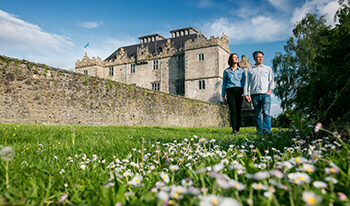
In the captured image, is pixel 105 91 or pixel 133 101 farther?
pixel 133 101

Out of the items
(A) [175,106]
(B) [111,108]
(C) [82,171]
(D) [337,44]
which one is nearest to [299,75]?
(A) [175,106]

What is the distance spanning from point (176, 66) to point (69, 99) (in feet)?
74.1

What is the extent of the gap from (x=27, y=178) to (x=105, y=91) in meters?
12.0

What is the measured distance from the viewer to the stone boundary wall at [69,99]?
32.8ft

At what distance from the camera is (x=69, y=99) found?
11.9 metres

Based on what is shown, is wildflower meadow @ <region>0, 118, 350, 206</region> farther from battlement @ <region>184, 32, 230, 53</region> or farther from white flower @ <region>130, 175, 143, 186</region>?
battlement @ <region>184, 32, 230, 53</region>

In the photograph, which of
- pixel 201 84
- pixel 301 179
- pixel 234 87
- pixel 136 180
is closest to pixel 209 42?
pixel 201 84

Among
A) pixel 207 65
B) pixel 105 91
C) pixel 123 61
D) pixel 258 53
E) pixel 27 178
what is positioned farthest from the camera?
pixel 123 61

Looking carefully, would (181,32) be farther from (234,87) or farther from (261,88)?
(261,88)

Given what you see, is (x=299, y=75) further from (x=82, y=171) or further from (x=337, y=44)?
(x=82, y=171)

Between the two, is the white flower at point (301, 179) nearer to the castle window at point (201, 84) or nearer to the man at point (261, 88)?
the man at point (261, 88)

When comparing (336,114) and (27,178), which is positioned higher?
(336,114)

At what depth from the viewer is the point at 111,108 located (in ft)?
45.7

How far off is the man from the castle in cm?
2337
